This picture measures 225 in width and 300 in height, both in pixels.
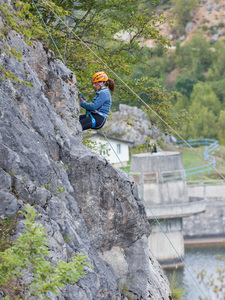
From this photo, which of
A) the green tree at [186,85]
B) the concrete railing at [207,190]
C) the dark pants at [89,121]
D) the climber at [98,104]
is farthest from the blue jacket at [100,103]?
the green tree at [186,85]

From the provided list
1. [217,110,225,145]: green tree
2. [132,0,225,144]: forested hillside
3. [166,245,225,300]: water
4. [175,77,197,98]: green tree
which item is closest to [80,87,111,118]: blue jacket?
[166,245,225,300]: water

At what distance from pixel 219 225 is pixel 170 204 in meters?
13.8

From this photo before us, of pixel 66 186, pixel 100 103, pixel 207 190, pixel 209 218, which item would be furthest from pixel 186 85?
pixel 66 186

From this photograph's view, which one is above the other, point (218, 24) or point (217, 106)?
point (218, 24)

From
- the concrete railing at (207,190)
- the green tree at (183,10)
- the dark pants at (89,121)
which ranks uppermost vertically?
the green tree at (183,10)

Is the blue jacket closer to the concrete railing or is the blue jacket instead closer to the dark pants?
the dark pants

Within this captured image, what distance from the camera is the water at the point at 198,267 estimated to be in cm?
3218

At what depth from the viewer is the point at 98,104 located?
10.4 meters

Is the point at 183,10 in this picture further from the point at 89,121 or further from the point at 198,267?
the point at 89,121

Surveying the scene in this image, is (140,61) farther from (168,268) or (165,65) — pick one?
(165,65)

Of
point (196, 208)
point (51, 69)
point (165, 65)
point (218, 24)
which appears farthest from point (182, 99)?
point (51, 69)

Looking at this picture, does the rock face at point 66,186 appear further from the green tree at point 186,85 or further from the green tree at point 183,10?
the green tree at point 183,10

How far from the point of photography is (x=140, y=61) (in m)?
18.6

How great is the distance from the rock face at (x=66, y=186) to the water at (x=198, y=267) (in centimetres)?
2169
